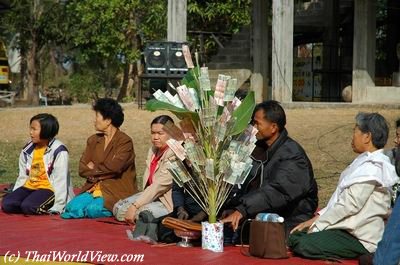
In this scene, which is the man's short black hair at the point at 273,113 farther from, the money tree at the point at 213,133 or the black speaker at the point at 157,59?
the black speaker at the point at 157,59

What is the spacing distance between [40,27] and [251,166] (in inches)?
1029

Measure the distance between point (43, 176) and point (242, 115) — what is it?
273 centimetres

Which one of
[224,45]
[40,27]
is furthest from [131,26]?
[40,27]

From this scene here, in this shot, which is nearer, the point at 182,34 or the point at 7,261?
the point at 7,261

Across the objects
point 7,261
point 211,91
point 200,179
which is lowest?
point 7,261

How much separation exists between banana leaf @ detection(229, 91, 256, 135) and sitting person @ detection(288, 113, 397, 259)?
80 centimetres

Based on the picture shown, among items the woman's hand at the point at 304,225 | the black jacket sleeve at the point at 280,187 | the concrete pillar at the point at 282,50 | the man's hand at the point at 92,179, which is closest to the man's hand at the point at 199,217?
the black jacket sleeve at the point at 280,187

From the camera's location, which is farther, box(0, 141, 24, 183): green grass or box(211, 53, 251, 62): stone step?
box(211, 53, 251, 62): stone step

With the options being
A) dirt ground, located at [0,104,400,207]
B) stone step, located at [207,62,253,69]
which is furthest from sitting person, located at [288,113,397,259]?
stone step, located at [207,62,253,69]

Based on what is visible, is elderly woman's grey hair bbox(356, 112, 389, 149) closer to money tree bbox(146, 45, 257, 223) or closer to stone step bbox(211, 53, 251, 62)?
money tree bbox(146, 45, 257, 223)

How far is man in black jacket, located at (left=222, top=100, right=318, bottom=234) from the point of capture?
587 cm

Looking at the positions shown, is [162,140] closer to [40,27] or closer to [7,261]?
[7,261]

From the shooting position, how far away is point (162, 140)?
6.99m

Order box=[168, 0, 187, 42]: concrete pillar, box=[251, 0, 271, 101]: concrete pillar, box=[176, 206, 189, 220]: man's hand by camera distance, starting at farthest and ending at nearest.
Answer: box=[251, 0, 271, 101]: concrete pillar < box=[168, 0, 187, 42]: concrete pillar < box=[176, 206, 189, 220]: man's hand
